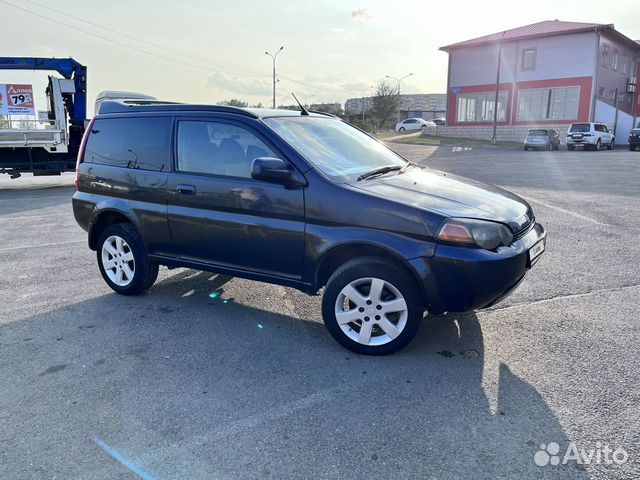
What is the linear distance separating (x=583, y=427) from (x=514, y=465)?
1.93 feet

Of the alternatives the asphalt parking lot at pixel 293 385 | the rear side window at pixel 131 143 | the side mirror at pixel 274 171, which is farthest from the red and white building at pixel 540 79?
the side mirror at pixel 274 171

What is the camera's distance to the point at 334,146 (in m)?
4.52

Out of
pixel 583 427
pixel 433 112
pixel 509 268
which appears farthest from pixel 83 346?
pixel 433 112

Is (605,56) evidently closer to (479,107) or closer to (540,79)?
(540,79)

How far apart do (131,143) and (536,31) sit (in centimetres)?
4042

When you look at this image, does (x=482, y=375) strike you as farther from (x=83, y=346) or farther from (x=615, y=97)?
(x=615, y=97)

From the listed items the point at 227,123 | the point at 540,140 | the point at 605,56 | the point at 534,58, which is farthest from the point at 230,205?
the point at 605,56

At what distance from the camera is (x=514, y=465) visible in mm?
2564

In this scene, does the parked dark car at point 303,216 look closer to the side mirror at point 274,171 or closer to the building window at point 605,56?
the side mirror at point 274,171

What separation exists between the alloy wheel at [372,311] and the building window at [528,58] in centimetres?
4008

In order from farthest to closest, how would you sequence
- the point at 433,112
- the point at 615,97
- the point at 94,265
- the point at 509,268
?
the point at 433,112 → the point at 615,97 → the point at 94,265 → the point at 509,268

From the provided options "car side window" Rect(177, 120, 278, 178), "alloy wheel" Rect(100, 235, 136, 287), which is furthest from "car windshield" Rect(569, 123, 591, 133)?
"alloy wheel" Rect(100, 235, 136, 287)

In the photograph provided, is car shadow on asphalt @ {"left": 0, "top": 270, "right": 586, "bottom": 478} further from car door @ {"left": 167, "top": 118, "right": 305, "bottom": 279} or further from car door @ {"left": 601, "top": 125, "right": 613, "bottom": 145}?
car door @ {"left": 601, "top": 125, "right": 613, "bottom": 145}

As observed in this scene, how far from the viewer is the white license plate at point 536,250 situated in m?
3.79
